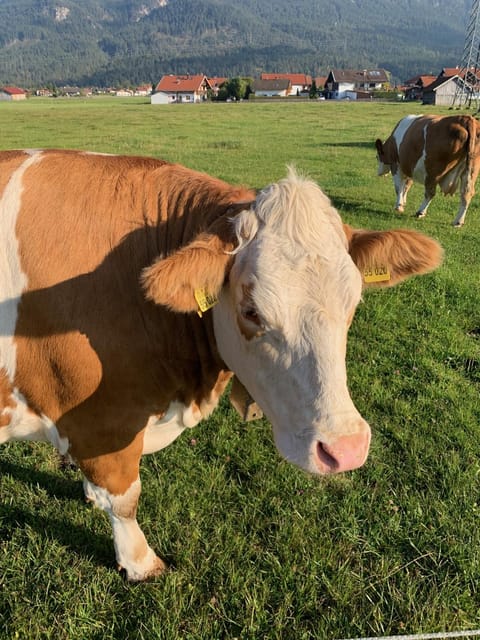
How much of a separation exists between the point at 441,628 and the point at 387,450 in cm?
139

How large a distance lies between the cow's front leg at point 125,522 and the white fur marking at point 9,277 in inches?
30.6

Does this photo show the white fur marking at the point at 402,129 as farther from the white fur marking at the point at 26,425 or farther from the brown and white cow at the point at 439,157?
the white fur marking at the point at 26,425

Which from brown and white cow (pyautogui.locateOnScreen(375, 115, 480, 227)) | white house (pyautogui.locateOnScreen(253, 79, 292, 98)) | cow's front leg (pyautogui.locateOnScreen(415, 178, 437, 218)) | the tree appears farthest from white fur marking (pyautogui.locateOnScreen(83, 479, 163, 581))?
white house (pyautogui.locateOnScreen(253, 79, 292, 98))

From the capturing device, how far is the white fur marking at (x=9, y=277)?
2.33 m

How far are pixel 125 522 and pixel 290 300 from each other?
181 centimetres

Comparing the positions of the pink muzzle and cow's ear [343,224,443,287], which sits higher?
cow's ear [343,224,443,287]

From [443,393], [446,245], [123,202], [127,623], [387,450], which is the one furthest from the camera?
[446,245]

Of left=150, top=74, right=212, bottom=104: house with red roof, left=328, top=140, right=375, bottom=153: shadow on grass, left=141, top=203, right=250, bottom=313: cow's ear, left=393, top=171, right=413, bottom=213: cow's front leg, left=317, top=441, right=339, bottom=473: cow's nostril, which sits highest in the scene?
left=141, top=203, right=250, bottom=313: cow's ear

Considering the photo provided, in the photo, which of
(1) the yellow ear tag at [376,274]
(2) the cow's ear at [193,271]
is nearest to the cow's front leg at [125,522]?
(2) the cow's ear at [193,271]

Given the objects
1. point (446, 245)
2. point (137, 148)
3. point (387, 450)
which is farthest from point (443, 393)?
point (137, 148)

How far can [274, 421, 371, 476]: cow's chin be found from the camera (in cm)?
186

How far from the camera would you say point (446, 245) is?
332 inches

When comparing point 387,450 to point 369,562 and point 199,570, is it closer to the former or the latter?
point 369,562

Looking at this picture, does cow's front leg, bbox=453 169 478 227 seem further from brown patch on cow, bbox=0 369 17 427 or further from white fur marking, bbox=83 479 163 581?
brown patch on cow, bbox=0 369 17 427
